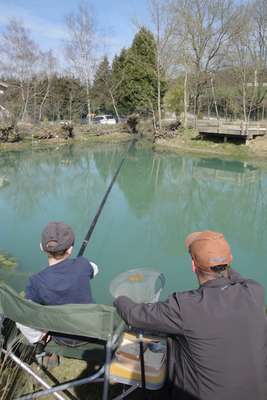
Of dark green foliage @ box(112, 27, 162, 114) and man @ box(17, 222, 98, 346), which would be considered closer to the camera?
man @ box(17, 222, 98, 346)

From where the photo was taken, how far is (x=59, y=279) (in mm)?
1833

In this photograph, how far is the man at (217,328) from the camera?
1.23 meters

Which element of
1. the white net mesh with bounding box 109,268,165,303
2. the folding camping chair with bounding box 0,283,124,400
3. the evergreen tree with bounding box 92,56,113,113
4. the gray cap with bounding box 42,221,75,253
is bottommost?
the white net mesh with bounding box 109,268,165,303

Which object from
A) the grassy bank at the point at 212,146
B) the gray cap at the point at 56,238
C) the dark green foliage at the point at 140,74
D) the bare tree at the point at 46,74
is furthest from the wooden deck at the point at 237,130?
the gray cap at the point at 56,238

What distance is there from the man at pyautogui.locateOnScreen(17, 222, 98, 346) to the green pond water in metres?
2.09

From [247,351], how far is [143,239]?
15.1 ft

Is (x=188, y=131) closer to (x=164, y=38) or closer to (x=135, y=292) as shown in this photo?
(x=164, y=38)

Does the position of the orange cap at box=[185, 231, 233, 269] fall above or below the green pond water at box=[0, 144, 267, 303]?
above

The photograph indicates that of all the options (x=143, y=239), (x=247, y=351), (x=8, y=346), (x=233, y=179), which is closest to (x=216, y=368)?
(x=247, y=351)

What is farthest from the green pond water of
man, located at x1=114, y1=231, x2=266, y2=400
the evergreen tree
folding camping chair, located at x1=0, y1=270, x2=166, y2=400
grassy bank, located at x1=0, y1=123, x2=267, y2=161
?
the evergreen tree

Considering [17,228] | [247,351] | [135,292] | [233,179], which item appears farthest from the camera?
[233,179]

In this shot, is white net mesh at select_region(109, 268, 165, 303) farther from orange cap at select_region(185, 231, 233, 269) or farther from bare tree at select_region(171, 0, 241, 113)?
bare tree at select_region(171, 0, 241, 113)

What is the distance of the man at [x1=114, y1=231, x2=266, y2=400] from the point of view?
1229mm

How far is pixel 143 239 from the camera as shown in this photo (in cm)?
583
